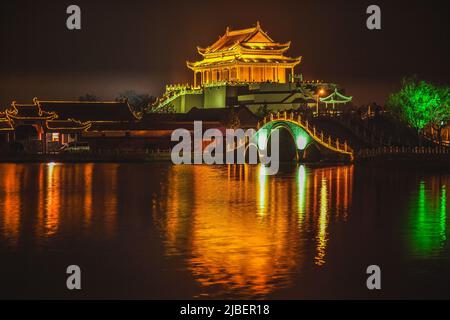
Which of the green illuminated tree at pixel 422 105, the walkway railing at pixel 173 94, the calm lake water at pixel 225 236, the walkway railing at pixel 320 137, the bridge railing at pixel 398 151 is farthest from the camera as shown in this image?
the walkway railing at pixel 173 94

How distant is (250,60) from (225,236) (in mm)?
51716

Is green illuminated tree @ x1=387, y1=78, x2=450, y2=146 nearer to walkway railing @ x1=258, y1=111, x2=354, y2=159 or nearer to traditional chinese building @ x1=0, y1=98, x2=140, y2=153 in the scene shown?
walkway railing @ x1=258, y1=111, x2=354, y2=159

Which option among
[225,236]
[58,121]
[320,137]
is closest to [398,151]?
[320,137]

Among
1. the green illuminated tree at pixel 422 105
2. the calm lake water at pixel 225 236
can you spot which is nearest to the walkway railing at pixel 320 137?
the green illuminated tree at pixel 422 105

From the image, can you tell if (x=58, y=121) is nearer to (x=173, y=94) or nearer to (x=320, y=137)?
(x=173, y=94)

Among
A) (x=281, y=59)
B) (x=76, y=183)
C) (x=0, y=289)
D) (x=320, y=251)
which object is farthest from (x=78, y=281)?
(x=281, y=59)

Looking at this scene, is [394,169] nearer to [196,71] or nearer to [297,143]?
[297,143]

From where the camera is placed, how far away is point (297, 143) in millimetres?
54812

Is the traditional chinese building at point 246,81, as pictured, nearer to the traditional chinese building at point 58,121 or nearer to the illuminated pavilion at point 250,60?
the illuminated pavilion at point 250,60

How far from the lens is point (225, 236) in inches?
1009

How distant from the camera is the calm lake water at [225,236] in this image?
19.8m

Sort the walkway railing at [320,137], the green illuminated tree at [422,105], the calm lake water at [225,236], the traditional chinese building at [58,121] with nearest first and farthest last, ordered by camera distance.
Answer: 1. the calm lake water at [225,236]
2. the walkway railing at [320,137]
3. the green illuminated tree at [422,105]
4. the traditional chinese building at [58,121]

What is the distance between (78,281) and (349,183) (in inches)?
879

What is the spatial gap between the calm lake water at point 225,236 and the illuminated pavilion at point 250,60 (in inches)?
1318
